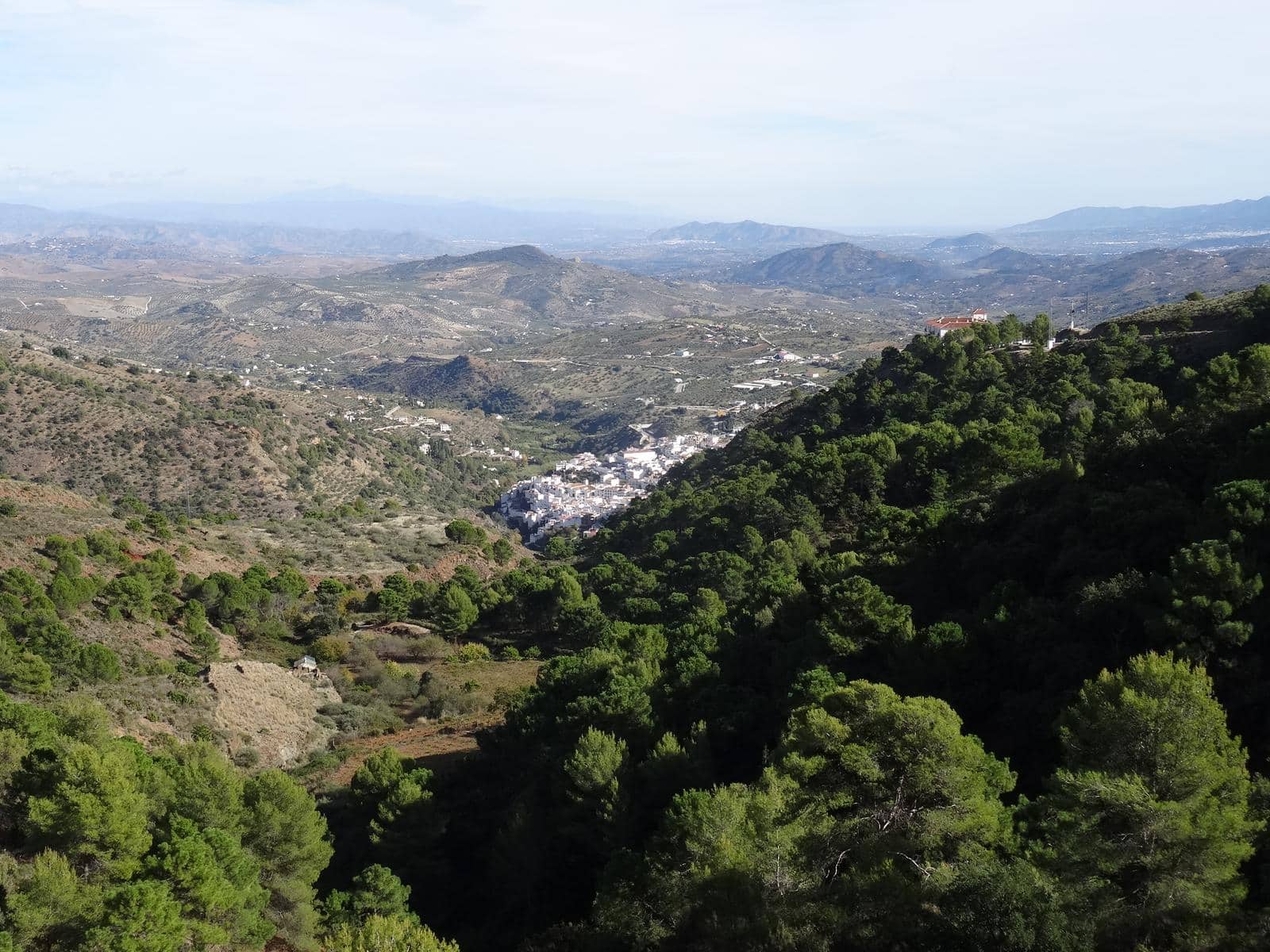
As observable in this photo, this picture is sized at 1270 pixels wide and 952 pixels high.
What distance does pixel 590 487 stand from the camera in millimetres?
85188

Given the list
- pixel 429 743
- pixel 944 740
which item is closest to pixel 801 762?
pixel 944 740

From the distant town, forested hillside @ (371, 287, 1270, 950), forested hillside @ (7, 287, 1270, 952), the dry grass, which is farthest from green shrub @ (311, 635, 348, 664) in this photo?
the distant town

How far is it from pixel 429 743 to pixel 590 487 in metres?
59.7

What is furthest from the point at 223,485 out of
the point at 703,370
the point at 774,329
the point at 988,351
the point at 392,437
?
the point at 774,329

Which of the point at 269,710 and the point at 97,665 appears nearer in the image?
the point at 97,665

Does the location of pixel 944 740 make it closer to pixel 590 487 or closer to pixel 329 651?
pixel 329 651

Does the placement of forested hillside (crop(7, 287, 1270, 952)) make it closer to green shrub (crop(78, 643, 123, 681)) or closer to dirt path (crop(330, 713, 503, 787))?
green shrub (crop(78, 643, 123, 681))

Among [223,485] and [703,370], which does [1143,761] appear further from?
[703,370]

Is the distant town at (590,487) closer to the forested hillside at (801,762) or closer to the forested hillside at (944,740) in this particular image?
the forested hillside at (801,762)

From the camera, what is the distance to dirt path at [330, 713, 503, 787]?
78.2 ft

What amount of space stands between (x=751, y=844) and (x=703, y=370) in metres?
129

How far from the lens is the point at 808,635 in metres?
19.7

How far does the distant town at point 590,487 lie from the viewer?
248 feet

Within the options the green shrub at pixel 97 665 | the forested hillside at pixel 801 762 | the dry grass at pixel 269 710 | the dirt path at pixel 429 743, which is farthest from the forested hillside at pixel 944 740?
the green shrub at pixel 97 665
